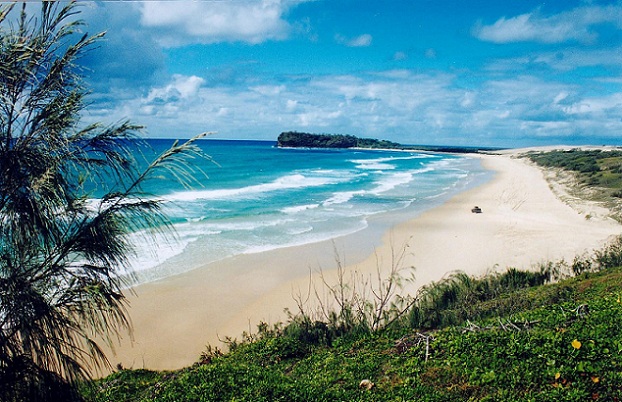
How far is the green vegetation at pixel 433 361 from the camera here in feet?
17.1

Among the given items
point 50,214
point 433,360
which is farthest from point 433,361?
point 50,214

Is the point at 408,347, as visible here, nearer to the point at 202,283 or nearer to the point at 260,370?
the point at 260,370

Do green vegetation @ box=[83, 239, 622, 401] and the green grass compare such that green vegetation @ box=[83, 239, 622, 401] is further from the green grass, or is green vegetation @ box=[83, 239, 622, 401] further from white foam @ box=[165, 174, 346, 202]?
white foam @ box=[165, 174, 346, 202]

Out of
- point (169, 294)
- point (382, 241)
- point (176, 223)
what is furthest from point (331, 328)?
point (176, 223)

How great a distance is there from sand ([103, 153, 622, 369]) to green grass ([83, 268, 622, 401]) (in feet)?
10.6

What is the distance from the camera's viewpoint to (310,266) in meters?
15.8

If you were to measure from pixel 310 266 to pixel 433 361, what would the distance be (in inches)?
389

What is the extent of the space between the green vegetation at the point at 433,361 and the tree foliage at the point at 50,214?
2.94 ft

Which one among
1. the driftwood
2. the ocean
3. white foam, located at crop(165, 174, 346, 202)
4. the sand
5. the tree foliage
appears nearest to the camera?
the tree foliage

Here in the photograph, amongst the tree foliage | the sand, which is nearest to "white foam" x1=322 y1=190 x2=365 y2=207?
the sand

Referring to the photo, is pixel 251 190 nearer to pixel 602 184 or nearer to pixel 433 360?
pixel 602 184

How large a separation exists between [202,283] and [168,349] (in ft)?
13.6

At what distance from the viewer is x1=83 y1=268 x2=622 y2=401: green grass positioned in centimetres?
516

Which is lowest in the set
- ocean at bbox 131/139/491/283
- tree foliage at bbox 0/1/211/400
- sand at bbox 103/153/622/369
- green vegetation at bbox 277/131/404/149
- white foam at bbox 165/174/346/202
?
sand at bbox 103/153/622/369
